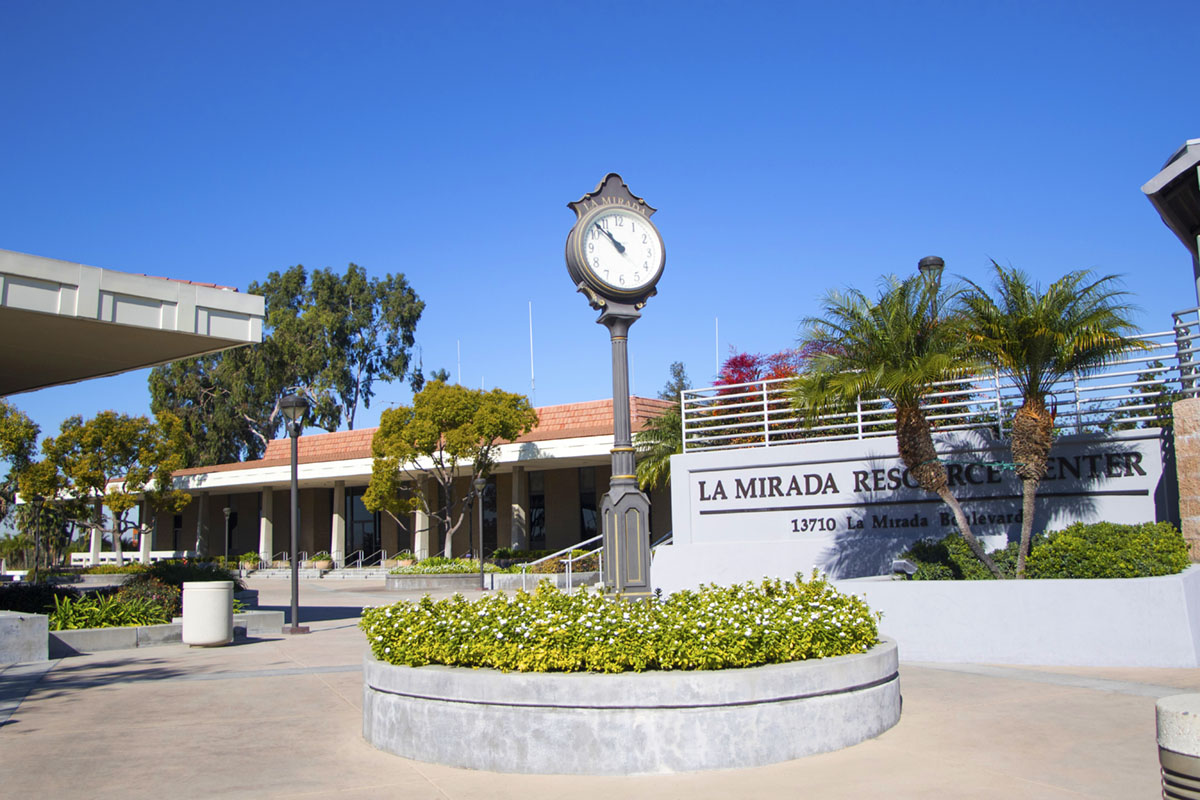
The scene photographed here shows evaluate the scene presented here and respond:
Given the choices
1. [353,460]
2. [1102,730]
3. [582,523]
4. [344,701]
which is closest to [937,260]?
[1102,730]

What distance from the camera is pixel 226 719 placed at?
8336mm

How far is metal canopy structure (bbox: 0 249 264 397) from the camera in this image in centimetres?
1217

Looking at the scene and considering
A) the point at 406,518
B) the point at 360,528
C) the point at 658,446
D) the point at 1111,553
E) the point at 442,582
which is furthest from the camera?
the point at 360,528

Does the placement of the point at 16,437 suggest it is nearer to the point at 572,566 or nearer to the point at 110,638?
the point at 572,566

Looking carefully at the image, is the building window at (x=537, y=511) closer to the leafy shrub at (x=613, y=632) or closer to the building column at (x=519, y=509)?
the building column at (x=519, y=509)

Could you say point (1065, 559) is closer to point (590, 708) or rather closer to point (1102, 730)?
point (1102, 730)

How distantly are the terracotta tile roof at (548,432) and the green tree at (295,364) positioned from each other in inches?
399

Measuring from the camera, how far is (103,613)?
13625 millimetres

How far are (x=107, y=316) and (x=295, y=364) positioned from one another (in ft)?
147

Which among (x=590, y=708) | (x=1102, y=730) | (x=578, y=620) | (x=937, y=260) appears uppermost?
(x=937, y=260)

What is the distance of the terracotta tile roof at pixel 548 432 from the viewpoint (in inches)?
1342

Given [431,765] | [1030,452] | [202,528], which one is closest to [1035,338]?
[1030,452]

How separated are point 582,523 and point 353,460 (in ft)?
32.6

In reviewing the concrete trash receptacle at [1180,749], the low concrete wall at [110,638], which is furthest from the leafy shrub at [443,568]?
the concrete trash receptacle at [1180,749]
